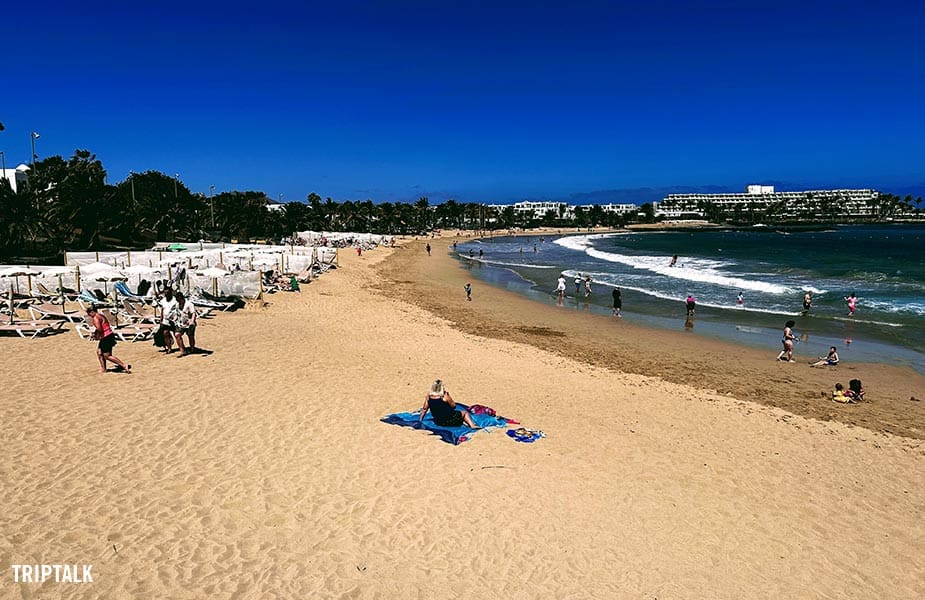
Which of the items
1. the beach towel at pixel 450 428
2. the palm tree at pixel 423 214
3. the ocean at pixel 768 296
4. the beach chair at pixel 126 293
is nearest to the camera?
the beach towel at pixel 450 428

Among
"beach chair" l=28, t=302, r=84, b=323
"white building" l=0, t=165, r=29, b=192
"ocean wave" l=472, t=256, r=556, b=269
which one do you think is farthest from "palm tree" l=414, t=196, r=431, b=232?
"beach chair" l=28, t=302, r=84, b=323

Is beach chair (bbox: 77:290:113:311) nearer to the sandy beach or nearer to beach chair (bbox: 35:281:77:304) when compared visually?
beach chair (bbox: 35:281:77:304)

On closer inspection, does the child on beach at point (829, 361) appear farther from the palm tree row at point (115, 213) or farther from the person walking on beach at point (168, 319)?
the palm tree row at point (115, 213)

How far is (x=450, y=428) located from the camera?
860cm

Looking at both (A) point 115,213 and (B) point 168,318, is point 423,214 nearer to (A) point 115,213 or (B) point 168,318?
(A) point 115,213

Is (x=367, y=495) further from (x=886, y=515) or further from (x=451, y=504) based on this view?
(x=886, y=515)

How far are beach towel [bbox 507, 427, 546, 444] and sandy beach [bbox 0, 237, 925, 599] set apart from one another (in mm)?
158

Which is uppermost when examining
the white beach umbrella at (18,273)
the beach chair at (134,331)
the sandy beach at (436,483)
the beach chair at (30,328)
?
the white beach umbrella at (18,273)

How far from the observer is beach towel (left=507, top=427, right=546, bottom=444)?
8.47 metres

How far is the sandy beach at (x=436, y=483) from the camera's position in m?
5.30

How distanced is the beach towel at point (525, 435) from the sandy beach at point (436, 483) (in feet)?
0.52

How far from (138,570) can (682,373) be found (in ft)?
40.3

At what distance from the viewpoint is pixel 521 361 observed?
14.2m

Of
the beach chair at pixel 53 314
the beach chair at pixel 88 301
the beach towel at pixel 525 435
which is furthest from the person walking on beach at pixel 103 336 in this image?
the beach towel at pixel 525 435
